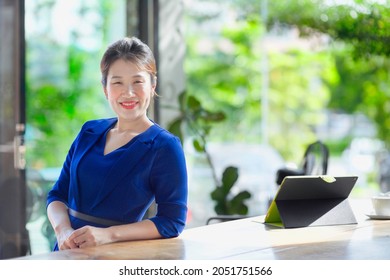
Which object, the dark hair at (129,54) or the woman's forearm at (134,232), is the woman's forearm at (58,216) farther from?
the dark hair at (129,54)

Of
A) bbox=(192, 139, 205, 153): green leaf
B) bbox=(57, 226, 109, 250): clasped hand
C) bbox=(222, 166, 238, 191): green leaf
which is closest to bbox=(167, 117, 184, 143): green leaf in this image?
bbox=(192, 139, 205, 153): green leaf

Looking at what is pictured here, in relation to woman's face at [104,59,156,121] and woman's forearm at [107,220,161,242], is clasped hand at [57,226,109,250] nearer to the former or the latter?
woman's forearm at [107,220,161,242]

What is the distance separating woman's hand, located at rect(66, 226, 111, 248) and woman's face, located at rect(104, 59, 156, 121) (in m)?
0.37

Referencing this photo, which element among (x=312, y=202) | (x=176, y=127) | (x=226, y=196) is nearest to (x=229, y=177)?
(x=226, y=196)

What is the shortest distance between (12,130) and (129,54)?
78.9 inches

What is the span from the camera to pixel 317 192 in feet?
7.85

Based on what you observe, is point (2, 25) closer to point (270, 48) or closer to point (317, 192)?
point (317, 192)

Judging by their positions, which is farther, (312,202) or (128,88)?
(312,202)

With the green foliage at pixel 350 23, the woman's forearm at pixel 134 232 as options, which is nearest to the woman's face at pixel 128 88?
the woman's forearm at pixel 134 232

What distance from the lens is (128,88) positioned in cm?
223

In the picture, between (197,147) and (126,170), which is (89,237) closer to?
(126,170)

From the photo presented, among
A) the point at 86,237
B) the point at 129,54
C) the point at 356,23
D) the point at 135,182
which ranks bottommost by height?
the point at 86,237
